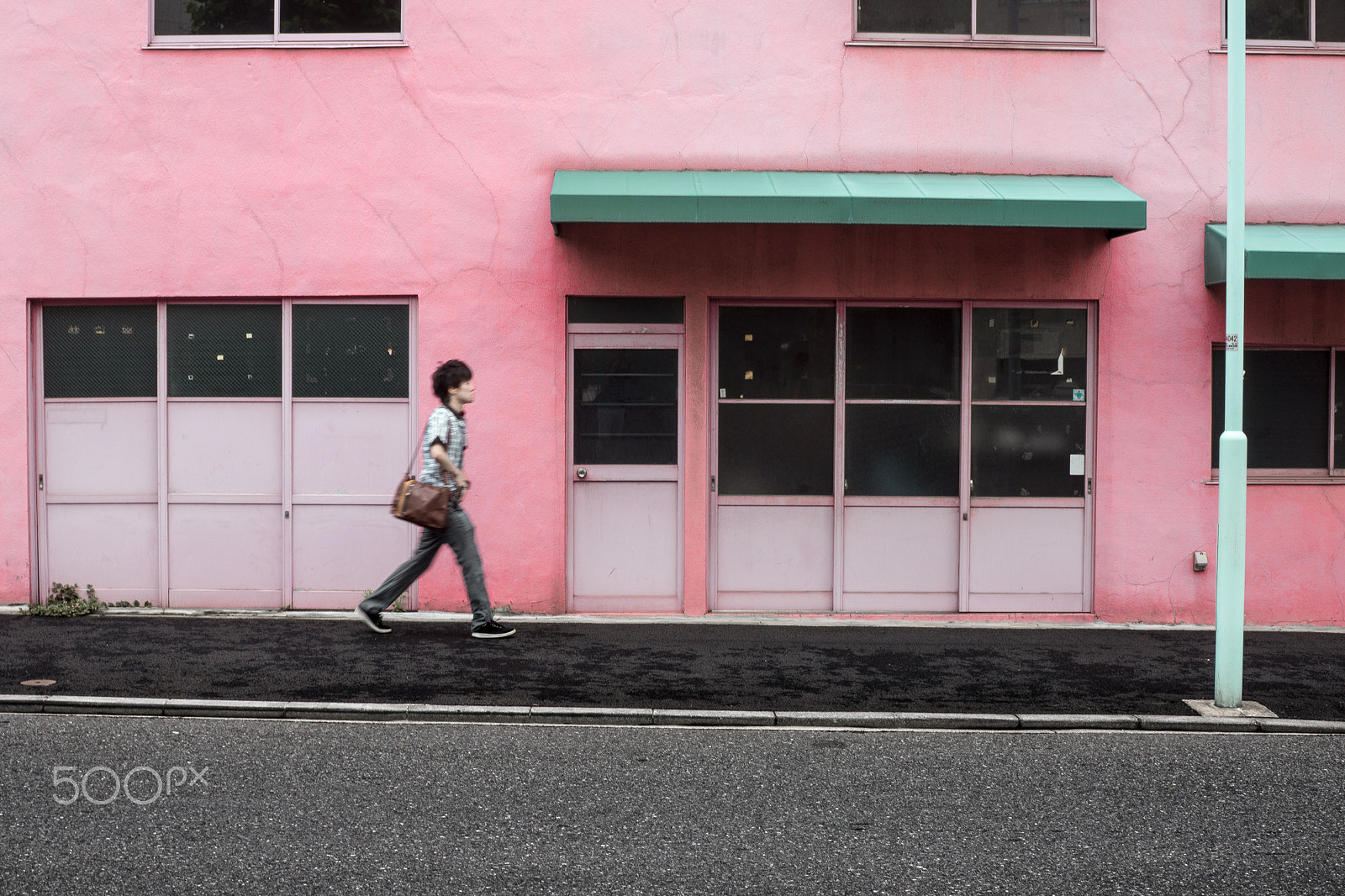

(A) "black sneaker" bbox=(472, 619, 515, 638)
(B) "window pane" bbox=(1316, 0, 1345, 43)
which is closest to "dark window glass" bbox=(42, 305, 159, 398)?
(A) "black sneaker" bbox=(472, 619, 515, 638)

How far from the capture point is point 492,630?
869 cm

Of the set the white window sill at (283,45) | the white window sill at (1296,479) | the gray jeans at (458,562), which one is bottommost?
the gray jeans at (458,562)

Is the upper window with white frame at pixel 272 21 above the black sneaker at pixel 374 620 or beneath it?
above

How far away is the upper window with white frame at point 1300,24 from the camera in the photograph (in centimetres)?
986

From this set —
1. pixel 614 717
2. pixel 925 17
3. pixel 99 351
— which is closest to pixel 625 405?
pixel 614 717

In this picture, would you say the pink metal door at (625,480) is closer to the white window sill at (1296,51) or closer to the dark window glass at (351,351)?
the dark window glass at (351,351)

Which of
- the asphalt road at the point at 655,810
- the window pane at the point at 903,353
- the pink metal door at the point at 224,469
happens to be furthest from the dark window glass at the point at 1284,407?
the pink metal door at the point at 224,469

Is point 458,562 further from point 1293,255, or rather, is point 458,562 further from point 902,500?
point 1293,255

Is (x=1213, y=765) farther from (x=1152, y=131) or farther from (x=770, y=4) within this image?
(x=770, y=4)

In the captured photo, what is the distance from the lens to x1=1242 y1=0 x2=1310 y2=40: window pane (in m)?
9.88

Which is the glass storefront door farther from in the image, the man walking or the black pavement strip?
the man walking

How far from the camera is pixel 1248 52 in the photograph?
980 cm

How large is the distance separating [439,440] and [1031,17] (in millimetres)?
6042
